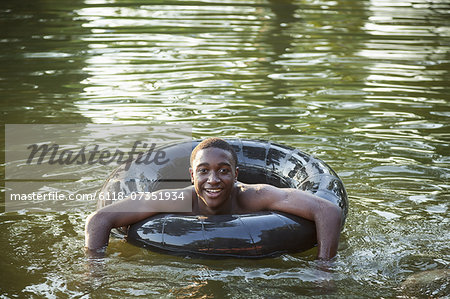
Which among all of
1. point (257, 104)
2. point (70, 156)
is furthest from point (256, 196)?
point (257, 104)

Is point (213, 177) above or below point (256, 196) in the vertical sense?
above

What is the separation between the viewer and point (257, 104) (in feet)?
30.6

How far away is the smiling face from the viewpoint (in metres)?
5.33

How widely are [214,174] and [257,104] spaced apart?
4096mm

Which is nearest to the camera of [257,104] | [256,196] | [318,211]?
[318,211]

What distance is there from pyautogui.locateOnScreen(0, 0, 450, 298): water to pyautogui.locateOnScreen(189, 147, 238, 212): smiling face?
1.68 ft

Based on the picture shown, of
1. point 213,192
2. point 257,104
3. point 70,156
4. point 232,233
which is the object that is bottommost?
point 70,156

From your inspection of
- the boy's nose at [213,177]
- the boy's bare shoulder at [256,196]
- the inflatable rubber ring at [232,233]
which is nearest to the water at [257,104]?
the inflatable rubber ring at [232,233]

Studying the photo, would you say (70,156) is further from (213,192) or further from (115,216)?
(213,192)

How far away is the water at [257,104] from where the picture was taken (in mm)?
5000

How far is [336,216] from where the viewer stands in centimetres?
525

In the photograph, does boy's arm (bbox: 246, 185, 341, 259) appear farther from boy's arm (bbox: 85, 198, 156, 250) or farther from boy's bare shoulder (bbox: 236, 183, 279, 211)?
boy's arm (bbox: 85, 198, 156, 250)

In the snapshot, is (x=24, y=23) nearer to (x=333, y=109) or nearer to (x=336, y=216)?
(x=333, y=109)

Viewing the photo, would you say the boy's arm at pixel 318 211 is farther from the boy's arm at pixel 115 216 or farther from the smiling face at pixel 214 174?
the boy's arm at pixel 115 216
